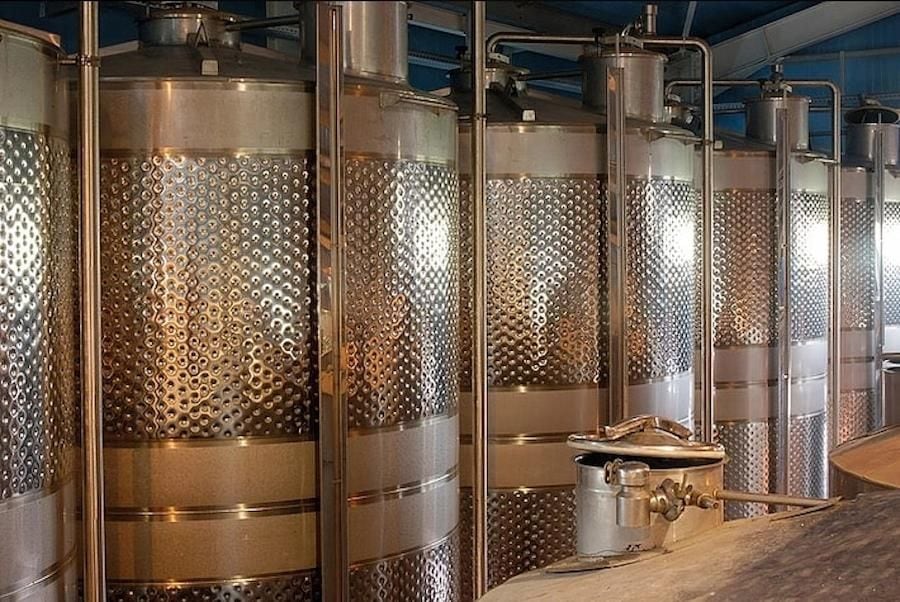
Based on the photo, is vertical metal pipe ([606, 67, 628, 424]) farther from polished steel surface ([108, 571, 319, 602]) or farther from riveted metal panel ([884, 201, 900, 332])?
riveted metal panel ([884, 201, 900, 332])

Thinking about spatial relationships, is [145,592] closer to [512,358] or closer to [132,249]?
[132,249]

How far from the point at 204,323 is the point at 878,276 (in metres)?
6.42

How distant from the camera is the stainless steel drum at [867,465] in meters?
3.72

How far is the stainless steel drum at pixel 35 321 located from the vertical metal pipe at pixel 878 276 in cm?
675

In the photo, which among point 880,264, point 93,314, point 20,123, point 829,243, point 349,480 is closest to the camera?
point 20,123

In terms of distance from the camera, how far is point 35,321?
135 inches

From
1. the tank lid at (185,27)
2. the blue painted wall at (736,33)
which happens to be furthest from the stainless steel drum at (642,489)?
the blue painted wall at (736,33)

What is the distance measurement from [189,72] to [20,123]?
2.53 feet

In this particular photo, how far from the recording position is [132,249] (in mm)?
3906

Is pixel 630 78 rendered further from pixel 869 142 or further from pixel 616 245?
pixel 869 142

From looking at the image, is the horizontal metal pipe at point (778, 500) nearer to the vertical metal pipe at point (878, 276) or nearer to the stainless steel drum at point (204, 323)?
the stainless steel drum at point (204, 323)

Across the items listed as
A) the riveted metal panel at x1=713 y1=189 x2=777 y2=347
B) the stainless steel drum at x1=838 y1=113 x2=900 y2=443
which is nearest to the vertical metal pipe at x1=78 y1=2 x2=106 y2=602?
the riveted metal panel at x1=713 y1=189 x2=777 y2=347

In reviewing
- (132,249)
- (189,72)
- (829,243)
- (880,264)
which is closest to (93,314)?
(132,249)

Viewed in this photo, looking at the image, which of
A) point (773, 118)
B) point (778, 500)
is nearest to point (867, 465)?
point (778, 500)
